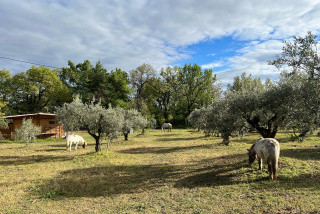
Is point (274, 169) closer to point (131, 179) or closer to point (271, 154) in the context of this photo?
point (271, 154)

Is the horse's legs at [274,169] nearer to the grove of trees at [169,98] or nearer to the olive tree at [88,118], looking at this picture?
the grove of trees at [169,98]

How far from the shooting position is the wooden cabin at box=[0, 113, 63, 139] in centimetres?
3440

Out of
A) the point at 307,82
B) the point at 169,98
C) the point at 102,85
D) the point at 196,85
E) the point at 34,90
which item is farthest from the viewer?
the point at 169,98

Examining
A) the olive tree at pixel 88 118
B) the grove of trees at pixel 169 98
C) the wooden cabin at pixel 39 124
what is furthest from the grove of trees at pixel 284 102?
the wooden cabin at pixel 39 124

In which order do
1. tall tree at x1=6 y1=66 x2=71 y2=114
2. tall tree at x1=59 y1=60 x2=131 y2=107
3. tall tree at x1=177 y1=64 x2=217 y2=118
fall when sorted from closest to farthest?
tall tree at x1=6 y1=66 x2=71 y2=114, tall tree at x1=59 y1=60 x2=131 y2=107, tall tree at x1=177 y1=64 x2=217 y2=118

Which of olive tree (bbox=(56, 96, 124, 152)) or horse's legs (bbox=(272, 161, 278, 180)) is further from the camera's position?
olive tree (bbox=(56, 96, 124, 152))

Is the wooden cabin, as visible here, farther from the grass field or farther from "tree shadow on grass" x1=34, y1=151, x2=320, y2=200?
"tree shadow on grass" x1=34, y1=151, x2=320, y2=200

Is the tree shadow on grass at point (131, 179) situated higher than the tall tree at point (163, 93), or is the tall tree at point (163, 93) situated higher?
the tall tree at point (163, 93)

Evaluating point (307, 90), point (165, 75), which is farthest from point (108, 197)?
point (165, 75)

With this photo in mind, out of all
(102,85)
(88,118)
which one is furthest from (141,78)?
(88,118)

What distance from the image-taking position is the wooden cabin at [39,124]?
1354 inches

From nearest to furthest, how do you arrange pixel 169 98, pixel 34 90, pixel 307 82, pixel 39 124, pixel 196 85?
1. pixel 307 82
2. pixel 39 124
3. pixel 34 90
4. pixel 196 85
5. pixel 169 98

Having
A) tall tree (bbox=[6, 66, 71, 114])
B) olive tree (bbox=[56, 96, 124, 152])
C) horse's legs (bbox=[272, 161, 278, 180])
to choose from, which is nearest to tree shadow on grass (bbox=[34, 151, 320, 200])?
horse's legs (bbox=[272, 161, 278, 180])

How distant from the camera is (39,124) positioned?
34969 mm
